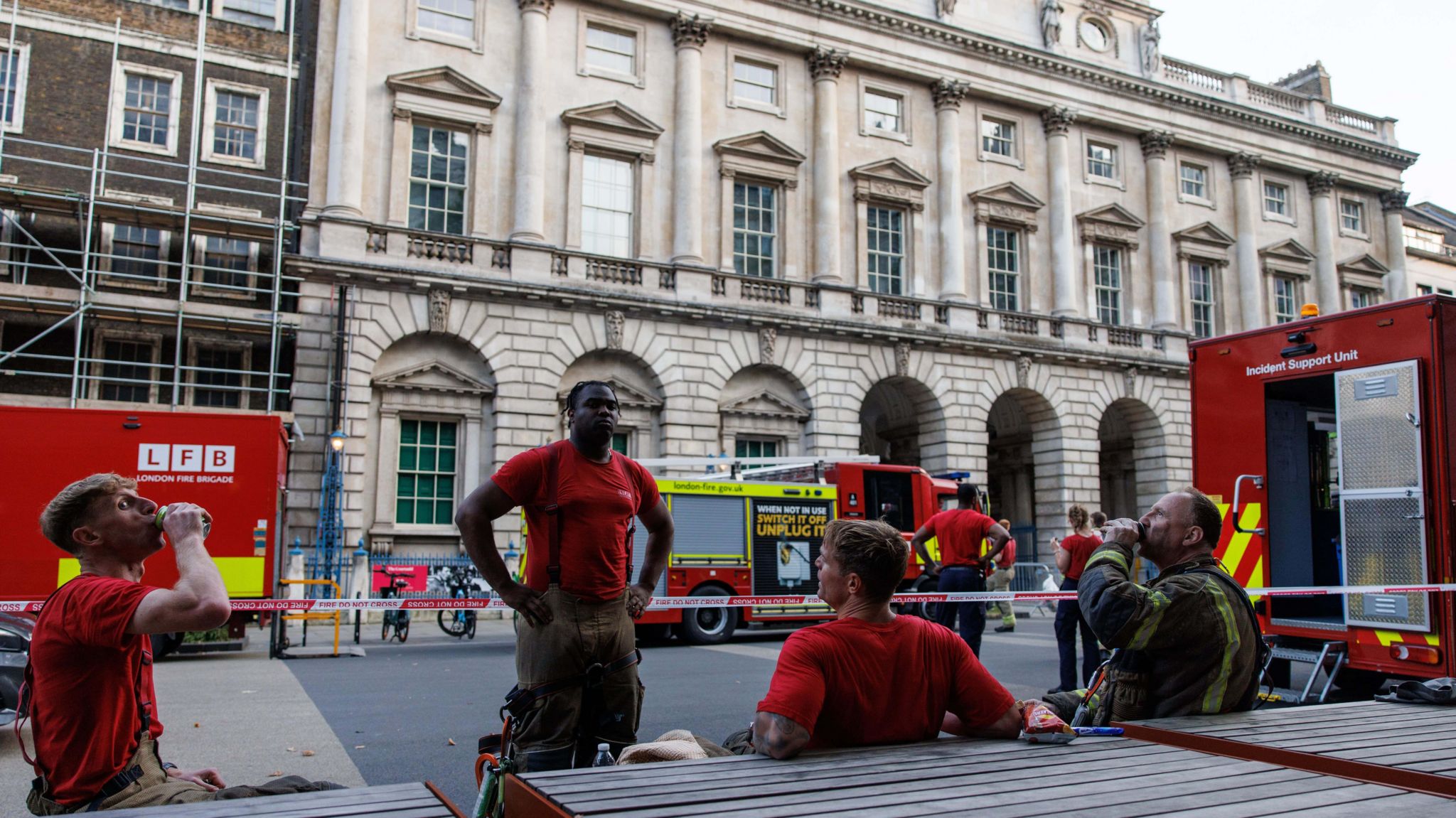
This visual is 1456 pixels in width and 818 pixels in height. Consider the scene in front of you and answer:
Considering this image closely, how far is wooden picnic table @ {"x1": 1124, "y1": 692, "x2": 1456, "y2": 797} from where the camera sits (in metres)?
2.82

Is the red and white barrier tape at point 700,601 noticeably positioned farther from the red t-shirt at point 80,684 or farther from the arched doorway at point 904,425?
the arched doorway at point 904,425

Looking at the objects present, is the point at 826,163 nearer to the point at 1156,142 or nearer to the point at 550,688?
the point at 1156,142

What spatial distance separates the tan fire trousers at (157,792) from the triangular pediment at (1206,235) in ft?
113

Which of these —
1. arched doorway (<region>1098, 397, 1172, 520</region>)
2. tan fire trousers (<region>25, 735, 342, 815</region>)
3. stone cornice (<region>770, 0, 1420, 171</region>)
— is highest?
stone cornice (<region>770, 0, 1420, 171</region>)

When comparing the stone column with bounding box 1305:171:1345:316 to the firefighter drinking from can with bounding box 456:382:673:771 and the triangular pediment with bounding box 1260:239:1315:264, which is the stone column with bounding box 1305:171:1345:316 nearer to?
the triangular pediment with bounding box 1260:239:1315:264

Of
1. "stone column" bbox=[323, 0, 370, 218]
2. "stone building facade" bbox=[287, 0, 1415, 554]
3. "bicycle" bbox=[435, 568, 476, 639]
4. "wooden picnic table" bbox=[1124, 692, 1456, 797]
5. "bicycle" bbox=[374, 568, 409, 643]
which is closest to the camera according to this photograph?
"wooden picnic table" bbox=[1124, 692, 1456, 797]

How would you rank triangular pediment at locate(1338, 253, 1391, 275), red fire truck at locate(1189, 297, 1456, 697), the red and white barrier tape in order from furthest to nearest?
triangular pediment at locate(1338, 253, 1391, 275) < red fire truck at locate(1189, 297, 1456, 697) < the red and white barrier tape

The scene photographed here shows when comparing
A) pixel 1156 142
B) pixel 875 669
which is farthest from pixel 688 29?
pixel 875 669

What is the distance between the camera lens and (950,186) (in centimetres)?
2914

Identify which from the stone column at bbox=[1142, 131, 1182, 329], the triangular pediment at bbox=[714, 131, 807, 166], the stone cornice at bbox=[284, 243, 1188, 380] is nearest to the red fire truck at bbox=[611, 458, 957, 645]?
the stone cornice at bbox=[284, 243, 1188, 380]

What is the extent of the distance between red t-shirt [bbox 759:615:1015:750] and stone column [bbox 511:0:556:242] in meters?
21.2

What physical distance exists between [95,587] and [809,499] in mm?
15379

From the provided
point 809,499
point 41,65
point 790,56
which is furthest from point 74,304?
point 790,56

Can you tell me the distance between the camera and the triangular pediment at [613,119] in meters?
24.6
